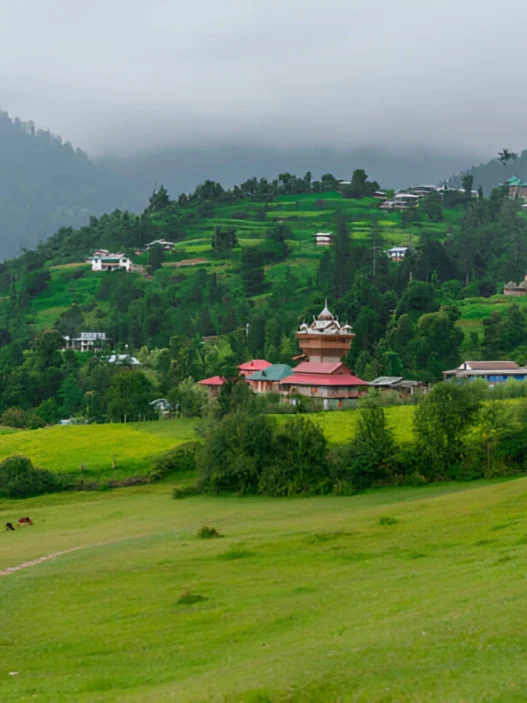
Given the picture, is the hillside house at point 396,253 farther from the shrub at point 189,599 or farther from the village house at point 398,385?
the shrub at point 189,599

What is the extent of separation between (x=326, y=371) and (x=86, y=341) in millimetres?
46862

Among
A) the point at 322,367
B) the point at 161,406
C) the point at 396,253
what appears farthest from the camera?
the point at 396,253

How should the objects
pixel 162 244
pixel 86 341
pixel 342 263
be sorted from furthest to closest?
pixel 162 244 < pixel 342 263 < pixel 86 341

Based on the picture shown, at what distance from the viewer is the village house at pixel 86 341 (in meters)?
115

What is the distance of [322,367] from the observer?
254 ft

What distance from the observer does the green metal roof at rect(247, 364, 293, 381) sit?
3204 inches

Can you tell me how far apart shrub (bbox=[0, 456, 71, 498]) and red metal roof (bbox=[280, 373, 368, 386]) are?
2477 centimetres

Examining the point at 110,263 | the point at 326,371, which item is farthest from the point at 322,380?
the point at 110,263

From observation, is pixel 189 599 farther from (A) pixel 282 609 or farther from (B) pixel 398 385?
(B) pixel 398 385

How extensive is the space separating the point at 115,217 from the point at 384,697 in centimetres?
16299

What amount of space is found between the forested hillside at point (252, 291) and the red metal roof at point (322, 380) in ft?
31.0

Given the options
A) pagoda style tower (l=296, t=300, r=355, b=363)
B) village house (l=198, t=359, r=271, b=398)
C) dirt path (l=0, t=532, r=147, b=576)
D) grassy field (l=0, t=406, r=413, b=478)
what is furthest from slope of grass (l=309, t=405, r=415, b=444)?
dirt path (l=0, t=532, r=147, b=576)

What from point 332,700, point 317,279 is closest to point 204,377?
point 317,279

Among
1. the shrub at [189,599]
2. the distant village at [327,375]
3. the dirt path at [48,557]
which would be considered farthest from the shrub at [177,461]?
the shrub at [189,599]
